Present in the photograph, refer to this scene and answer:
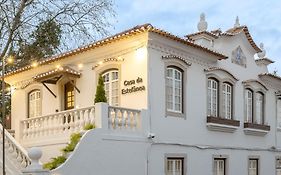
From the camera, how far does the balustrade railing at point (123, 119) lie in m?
12.9

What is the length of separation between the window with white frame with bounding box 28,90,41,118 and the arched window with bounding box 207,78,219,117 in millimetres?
6981

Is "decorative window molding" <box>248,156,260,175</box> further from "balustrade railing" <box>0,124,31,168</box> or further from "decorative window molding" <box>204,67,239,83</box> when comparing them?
"balustrade railing" <box>0,124,31,168</box>

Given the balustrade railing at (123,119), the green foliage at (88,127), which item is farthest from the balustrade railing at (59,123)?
the balustrade railing at (123,119)

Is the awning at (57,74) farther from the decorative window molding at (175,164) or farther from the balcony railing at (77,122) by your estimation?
the decorative window molding at (175,164)

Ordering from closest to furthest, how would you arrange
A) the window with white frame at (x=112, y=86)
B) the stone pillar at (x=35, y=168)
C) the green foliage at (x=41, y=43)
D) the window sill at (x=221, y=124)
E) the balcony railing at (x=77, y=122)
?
1. the stone pillar at (x=35, y=168)
2. the balcony railing at (x=77, y=122)
3. the window with white frame at (x=112, y=86)
4. the window sill at (x=221, y=124)
5. the green foliage at (x=41, y=43)

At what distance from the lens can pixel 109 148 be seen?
12664mm

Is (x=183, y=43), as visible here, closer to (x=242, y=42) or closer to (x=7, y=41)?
(x=242, y=42)

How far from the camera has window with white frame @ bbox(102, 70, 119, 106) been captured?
1548 centimetres

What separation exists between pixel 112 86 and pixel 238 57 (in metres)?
6.60

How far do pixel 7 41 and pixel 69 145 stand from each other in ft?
38.8

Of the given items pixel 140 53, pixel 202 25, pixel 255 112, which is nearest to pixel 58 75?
pixel 140 53

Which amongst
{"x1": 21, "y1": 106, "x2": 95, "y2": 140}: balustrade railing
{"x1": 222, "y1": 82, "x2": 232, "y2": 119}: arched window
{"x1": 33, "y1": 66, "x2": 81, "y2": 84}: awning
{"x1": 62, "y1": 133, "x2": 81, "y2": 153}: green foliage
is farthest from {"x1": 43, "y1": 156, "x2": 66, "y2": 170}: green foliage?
{"x1": 222, "y1": 82, "x2": 232, "y2": 119}: arched window

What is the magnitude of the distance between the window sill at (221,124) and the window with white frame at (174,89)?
160 cm

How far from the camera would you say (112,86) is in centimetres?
1563
